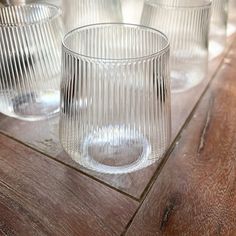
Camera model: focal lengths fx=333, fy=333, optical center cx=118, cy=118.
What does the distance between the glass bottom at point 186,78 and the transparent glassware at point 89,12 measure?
0.12 m

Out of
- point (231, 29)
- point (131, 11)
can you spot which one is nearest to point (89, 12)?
point (131, 11)

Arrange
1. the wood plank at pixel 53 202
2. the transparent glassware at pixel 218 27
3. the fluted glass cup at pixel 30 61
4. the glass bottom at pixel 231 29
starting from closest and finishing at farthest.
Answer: the wood plank at pixel 53 202 → the fluted glass cup at pixel 30 61 → the transparent glassware at pixel 218 27 → the glass bottom at pixel 231 29

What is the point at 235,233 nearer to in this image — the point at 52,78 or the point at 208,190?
the point at 208,190

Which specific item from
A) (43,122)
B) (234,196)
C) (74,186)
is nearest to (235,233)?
(234,196)

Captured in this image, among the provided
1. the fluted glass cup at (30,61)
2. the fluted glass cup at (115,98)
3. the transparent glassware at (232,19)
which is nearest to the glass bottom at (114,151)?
the fluted glass cup at (115,98)

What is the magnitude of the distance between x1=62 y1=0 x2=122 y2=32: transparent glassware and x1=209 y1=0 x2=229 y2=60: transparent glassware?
7.0 inches

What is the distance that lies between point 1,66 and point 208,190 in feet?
0.89

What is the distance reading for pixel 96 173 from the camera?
33 cm

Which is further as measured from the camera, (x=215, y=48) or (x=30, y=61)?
(x=215, y=48)

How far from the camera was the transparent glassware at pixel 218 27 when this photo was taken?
55 centimetres

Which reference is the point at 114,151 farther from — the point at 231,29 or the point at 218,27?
the point at 231,29

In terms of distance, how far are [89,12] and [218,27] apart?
234 mm

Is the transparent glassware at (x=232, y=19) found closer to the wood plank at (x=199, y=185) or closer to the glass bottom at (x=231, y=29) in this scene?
the glass bottom at (x=231, y=29)

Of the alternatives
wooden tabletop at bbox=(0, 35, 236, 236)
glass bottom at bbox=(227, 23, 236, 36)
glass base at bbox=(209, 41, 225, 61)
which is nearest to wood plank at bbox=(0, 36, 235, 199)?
wooden tabletop at bbox=(0, 35, 236, 236)
